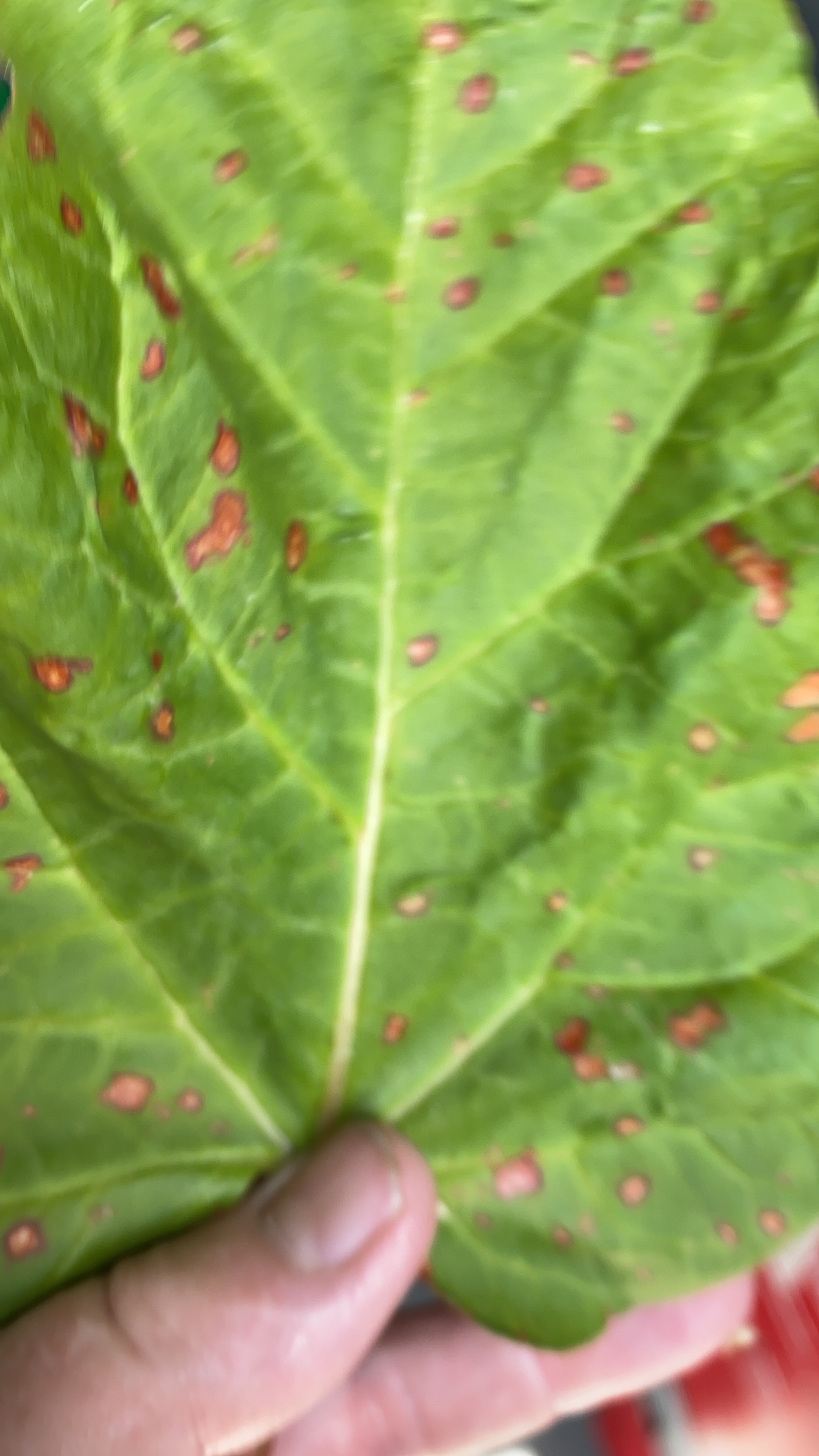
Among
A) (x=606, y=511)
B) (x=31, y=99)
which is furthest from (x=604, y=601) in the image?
(x=31, y=99)

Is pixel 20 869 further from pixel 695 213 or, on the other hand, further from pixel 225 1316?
pixel 695 213

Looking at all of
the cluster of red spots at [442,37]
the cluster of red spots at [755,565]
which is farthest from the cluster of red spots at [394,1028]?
the cluster of red spots at [442,37]

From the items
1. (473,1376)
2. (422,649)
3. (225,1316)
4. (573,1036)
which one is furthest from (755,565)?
(473,1376)

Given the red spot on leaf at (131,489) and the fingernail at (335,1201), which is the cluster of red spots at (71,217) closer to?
the red spot on leaf at (131,489)

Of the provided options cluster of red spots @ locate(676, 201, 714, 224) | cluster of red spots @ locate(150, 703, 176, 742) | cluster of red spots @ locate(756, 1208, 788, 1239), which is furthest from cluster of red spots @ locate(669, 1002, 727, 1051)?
cluster of red spots @ locate(676, 201, 714, 224)

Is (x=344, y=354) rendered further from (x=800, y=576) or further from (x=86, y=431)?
(x=800, y=576)

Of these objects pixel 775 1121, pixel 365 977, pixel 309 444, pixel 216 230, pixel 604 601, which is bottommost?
pixel 775 1121
